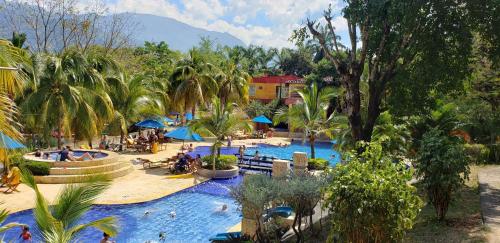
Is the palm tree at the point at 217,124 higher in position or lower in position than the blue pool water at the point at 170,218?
higher

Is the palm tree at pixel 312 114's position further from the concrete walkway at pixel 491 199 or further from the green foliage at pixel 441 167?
A: the green foliage at pixel 441 167

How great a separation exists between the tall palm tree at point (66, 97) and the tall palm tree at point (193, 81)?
11522 mm

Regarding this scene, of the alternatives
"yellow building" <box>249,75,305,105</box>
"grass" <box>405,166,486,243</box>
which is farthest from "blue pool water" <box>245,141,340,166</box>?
"grass" <box>405,166,486,243</box>

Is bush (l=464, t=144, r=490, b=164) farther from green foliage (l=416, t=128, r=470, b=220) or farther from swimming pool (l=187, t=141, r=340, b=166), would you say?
green foliage (l=416, t=128, r=470, b=220)

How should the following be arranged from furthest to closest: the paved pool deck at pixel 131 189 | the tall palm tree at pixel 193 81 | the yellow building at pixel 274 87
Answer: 1. the yellow building at pixel 274 87
2. the tall palm tree at pixel 193 81
3. the paved pool deck at pixel 131 189

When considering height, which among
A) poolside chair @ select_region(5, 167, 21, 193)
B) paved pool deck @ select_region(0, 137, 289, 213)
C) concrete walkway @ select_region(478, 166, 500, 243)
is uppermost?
concrete walkway @ select_region(478, 166, 500, 243)

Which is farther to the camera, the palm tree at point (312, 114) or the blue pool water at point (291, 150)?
the blue pool water at point (291, 150)

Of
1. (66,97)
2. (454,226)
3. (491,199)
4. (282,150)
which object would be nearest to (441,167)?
(454,226)

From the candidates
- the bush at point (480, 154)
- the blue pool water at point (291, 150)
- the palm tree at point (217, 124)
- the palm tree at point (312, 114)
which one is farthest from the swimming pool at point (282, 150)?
the bush at point (480, 154)

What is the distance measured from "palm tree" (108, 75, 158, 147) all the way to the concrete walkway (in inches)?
766

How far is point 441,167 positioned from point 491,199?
3565mm

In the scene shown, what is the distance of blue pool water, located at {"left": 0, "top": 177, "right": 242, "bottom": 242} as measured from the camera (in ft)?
39.9

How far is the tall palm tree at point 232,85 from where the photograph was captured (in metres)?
37.8

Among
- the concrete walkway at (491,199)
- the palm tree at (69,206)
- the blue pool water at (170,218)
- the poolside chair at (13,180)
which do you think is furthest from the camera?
the poolside chair at (13,180)
